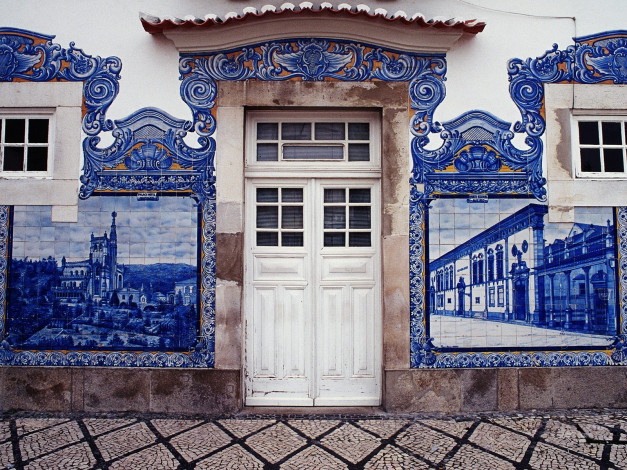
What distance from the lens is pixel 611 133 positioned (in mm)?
4617

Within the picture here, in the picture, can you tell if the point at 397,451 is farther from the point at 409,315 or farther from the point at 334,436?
the point at 409,315

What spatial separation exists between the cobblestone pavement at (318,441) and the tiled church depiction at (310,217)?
0.25 meters

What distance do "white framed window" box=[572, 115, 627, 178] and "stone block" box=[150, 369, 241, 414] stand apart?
3.88 m

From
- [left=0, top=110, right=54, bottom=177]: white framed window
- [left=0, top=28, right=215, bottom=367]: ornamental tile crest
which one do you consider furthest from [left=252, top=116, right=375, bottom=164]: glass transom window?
[left=0, top=110, right=54, bottom=177]: white framed window

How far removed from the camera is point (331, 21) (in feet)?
14.5

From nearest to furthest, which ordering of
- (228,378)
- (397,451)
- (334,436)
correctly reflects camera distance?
(397,451)
(334,436)
(228,378)

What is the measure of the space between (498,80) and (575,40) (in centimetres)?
87

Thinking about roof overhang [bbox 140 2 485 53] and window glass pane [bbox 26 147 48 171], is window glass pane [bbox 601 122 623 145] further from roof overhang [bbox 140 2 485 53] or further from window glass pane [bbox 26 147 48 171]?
window glass pane [bbox 26 147 48 171]

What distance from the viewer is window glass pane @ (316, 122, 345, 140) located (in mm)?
4676

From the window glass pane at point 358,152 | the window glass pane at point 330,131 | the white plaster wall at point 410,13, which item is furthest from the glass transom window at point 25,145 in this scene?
the window glass pane at point 358,152

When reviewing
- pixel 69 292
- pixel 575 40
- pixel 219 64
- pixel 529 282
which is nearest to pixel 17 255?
pixel 69 292

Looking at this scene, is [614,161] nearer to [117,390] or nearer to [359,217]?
[359,217]

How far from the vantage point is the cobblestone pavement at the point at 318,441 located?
11.1 feet

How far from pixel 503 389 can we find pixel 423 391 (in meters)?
0.75
